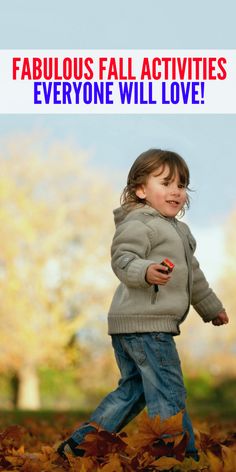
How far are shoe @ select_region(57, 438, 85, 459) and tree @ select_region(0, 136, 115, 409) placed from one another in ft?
55.6

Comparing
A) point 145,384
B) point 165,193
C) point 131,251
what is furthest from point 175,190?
point 145,384

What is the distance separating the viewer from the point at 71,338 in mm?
23969

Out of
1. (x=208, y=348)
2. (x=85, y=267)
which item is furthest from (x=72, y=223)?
(x=208, y=348)

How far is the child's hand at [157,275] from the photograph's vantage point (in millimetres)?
3781

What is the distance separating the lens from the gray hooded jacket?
4.05m

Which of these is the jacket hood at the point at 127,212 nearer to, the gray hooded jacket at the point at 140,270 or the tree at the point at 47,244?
the gray hooded jacket at the point at 140,270

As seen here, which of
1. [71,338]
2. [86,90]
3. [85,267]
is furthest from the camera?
[71,338]

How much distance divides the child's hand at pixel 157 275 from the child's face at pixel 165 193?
54cm

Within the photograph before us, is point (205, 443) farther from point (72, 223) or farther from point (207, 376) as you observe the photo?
point (207, 376)

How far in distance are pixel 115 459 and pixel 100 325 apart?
19.0 meters

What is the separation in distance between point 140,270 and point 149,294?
0.80ft

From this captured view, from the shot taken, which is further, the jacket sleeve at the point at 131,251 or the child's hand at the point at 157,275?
the jacket sleeve at the point at 131,251

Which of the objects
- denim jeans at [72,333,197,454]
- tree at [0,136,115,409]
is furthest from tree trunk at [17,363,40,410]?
denim jeans at [72,333,197,454]

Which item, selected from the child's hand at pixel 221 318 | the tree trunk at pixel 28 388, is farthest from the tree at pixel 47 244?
the child's hand at pixel 221 318
